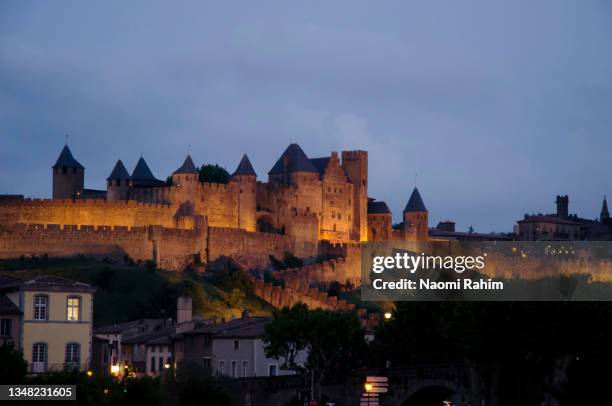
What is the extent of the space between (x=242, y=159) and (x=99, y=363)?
65.7 meters

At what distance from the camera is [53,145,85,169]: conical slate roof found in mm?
136750

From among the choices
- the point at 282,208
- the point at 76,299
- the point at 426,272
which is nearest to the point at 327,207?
the point at 282,208

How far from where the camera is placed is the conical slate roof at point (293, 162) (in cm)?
15012

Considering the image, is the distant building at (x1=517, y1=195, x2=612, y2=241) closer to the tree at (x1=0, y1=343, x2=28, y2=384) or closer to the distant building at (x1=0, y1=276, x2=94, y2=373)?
the distant building at (x1=0, y1=276, x2=94, y2=373)

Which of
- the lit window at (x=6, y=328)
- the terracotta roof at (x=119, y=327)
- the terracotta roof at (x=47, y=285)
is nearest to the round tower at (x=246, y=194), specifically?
the terracotta roof at (x=119, y=327)

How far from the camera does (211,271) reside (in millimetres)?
128500

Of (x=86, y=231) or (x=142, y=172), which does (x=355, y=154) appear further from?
(x=86, y=231)

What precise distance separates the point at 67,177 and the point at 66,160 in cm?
169

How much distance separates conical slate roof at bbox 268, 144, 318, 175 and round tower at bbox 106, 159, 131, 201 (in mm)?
17751

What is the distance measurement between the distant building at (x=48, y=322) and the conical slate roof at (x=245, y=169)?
74474 mm

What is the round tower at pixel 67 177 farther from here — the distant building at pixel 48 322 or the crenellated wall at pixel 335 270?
the distant building at pixel 48 322

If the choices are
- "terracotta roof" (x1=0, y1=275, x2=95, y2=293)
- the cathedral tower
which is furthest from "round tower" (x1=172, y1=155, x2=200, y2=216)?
"terracotta roof" (x1=0, y1=275, x2=95, y2=293)

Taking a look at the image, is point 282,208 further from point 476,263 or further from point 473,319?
point 473,319

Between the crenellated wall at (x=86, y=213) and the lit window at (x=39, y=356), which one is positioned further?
the crenellated wall at (x=86, y=213)
